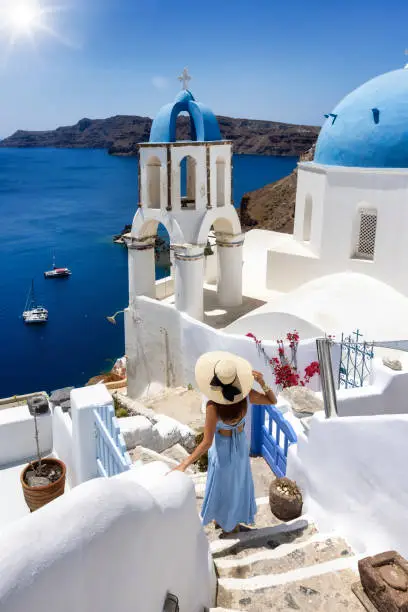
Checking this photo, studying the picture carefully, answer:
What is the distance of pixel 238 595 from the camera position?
412 centimetres

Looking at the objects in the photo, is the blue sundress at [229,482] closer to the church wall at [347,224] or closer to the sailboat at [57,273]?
the church wall at [347,224]

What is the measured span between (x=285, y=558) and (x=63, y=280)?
5220 centimetres

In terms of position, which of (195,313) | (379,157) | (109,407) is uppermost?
(379,157)

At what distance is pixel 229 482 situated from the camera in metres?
4.70

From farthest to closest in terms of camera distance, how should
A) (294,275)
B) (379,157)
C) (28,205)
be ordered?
(28,205) → (294,275) → (379,157)

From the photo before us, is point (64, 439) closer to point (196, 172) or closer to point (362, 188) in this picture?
point (196, 172)

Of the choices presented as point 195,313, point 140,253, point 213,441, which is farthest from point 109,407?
point 140,253

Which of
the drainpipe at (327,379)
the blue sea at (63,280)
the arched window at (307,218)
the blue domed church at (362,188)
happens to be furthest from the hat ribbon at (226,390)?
the blue sea at (63,280)

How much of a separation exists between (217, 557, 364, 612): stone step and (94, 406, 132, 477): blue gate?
131cm

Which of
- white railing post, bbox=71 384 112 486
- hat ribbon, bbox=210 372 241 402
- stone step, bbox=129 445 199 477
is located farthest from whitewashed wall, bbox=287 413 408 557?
white railing post, bbox=71 384 112 486

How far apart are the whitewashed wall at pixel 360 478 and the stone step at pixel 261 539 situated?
20 cm

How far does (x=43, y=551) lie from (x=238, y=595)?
227 cm

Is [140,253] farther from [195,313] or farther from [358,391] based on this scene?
[358,391]

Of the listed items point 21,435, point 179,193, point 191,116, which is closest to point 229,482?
point 21,435
